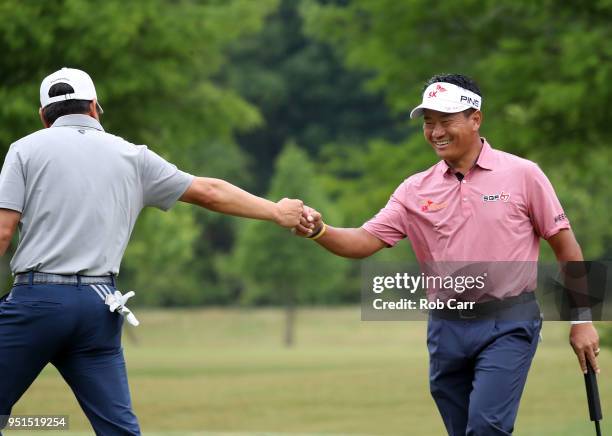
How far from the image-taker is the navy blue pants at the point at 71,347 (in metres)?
5.88

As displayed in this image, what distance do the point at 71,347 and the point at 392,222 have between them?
74.8 inches

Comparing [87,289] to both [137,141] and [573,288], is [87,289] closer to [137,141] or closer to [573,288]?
[573,288]

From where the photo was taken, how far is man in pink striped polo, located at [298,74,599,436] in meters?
6.32

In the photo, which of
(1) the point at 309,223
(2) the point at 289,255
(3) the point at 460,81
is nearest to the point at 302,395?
(1) the point at 309,223

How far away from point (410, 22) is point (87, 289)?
17.3 meters

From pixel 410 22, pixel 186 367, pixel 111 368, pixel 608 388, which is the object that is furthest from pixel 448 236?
pixel 186 367

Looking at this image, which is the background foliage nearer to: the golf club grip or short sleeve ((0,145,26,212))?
the golf club grip

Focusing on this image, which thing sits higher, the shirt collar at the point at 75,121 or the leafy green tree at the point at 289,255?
the leafy green tree at the point at 289,255

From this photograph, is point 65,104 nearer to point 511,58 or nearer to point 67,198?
point 67,198

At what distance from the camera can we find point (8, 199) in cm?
587

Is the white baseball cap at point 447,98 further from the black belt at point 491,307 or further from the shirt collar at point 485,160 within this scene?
the black belt at point 491,307

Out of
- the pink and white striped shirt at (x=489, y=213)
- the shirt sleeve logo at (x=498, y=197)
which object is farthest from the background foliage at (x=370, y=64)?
the shirt sleeve logo at (x=498, y=197)

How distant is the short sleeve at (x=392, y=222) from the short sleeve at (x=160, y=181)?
1170 mm

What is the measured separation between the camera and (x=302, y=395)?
70.5 ft
